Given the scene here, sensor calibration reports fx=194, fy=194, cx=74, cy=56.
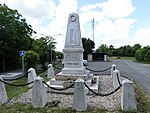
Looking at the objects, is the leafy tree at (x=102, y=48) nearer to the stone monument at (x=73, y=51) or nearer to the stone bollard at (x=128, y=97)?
the stone monument at (x=73, y=51)

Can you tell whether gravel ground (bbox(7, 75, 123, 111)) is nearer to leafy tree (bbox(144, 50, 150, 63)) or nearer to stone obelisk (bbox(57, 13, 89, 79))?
stone obelisk (bbox(57, 13, 89, 79))

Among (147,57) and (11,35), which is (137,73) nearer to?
(11,35)

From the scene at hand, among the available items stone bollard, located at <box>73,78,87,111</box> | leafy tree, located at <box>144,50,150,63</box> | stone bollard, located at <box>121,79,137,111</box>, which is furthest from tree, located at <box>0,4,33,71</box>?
leafy tree, located at <box>144,50,150,63</box>

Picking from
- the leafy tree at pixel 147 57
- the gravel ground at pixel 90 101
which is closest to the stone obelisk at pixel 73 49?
the gravel ground at pixel 90 101

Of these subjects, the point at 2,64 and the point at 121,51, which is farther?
the point at 121,51

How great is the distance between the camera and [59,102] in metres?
6.62

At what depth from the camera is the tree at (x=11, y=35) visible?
2055 centimetres

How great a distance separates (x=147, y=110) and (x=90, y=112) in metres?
1.82

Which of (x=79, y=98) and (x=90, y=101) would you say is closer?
(x=79, y=98)

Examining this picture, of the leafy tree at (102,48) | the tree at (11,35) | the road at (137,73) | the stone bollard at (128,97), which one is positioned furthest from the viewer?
the leafy tree at (102,48)

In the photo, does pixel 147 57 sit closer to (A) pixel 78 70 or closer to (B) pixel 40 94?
(A) pixel 78 70

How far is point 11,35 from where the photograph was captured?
2088 cm

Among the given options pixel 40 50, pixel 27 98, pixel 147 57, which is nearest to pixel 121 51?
pixel 147 57

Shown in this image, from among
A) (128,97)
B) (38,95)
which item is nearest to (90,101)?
(128,97)
